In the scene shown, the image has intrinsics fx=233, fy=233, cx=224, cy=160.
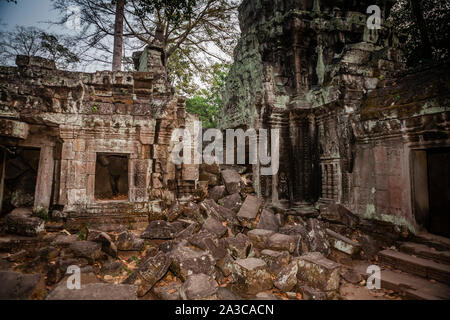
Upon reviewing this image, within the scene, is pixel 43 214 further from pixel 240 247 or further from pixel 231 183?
pixel 231 183

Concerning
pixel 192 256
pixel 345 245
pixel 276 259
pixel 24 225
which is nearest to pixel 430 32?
pixel 345 245

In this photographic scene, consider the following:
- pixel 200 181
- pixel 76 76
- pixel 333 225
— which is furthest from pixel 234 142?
pixel 76 76

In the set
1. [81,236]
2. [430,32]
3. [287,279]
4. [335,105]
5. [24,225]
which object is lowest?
[287,279]

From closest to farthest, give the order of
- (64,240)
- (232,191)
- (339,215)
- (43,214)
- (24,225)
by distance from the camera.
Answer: (64,240)
(24,225)
(43,214)
(339,215)
(232,191)

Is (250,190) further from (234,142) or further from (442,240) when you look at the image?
(442,240)

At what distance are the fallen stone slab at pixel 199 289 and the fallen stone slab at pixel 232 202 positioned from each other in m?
2.72

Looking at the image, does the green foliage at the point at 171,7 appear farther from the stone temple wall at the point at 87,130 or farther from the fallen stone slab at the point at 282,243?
the fallen stone slab at the point at 282,243

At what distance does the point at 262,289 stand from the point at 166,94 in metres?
4.86

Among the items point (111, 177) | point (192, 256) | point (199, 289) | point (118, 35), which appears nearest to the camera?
point (199, 289)

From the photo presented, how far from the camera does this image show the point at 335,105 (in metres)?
6.06

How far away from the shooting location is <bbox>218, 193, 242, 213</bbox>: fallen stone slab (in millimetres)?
6051

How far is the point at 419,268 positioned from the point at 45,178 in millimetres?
7566

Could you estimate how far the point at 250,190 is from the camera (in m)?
7.67

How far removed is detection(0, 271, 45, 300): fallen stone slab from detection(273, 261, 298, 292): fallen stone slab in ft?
10.8
